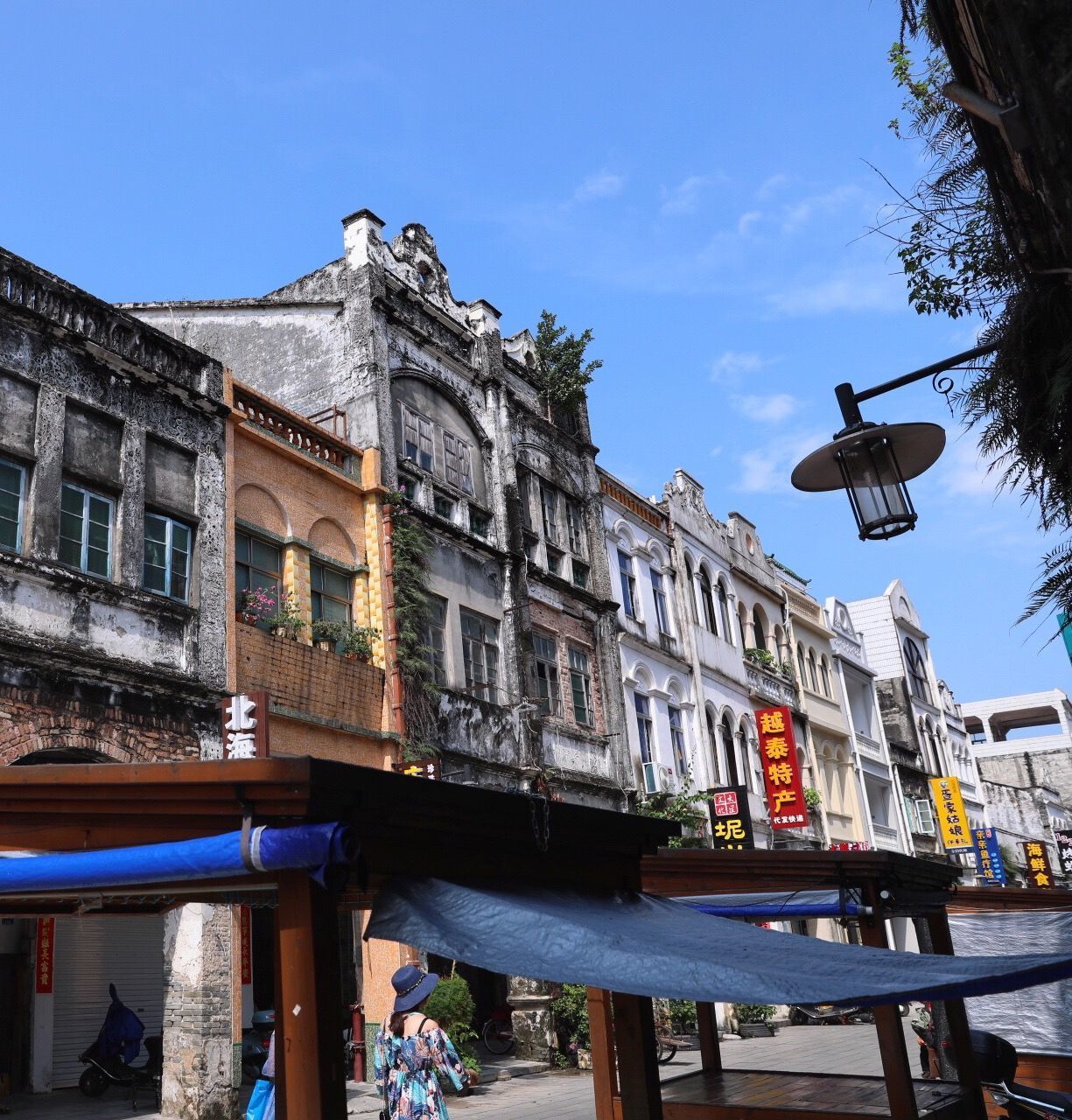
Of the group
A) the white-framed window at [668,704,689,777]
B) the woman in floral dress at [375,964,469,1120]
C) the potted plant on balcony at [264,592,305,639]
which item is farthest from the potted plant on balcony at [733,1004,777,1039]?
the woman in floral dress at [375,964,469,1120]

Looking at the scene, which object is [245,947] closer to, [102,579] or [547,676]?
[102,579]

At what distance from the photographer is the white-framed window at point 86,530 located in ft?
41.3

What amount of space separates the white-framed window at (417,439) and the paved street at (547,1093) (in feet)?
31.5

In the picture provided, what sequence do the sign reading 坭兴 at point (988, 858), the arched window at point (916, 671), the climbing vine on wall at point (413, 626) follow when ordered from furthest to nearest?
1. the arched window at point (916, 671)
2. the sign reading 坭兴 at point (988, 858)
3. the climbing vine on wall at point (413, 626)

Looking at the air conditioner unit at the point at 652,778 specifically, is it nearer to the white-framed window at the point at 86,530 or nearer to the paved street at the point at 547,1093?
the paved street at the point at 547,1093

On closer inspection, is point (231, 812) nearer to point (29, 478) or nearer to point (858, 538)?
point (858, 538)

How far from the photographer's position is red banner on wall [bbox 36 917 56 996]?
1458 centimetres

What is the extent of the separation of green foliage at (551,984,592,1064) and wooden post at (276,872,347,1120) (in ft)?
47.2

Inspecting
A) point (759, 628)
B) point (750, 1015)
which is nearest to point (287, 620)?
point (750, 1015)

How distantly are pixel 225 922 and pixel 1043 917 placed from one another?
8.65 m

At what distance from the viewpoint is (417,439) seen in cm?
1912

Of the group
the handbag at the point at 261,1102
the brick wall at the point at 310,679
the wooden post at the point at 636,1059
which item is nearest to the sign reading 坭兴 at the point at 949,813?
the brick wall at the point at 310,679

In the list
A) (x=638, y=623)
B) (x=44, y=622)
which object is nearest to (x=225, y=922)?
(x=44, y=622)

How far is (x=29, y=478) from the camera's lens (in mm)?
12406
